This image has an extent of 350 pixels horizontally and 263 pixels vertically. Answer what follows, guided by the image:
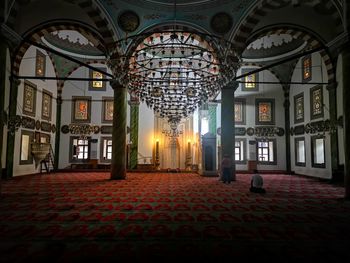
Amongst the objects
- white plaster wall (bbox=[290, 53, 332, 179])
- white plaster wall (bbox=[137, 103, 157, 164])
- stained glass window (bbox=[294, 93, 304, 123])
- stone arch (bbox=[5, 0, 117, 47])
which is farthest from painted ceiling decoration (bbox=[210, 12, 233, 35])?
white plaster wall (bbox=[137, 103, 157, 164])

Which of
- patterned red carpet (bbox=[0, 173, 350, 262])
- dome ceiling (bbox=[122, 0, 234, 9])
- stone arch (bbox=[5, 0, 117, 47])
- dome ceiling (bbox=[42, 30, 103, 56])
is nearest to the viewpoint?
patterned red carpet (bbox=[0, 173, 350, 262])

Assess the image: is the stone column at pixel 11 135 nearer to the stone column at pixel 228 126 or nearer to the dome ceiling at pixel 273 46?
the stone column at pixel 228 126

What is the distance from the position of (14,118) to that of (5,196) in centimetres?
450

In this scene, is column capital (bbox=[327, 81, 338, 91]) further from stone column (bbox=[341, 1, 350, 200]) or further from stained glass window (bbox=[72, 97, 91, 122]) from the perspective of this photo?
stained glass window (bbox=[72, 97, 91, 122])

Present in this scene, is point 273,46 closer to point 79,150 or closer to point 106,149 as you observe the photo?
point 106,149

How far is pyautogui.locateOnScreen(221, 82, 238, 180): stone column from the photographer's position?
25.9ft

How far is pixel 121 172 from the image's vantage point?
322 inches

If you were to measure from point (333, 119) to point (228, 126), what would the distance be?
363 cm

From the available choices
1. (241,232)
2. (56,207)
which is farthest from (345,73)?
(56,207)

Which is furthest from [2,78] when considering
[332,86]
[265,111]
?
[265,111]

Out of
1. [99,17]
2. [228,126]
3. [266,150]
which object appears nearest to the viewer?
[99,17]

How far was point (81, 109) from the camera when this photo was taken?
13.0m

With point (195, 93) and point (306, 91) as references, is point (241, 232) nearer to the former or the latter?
point (195, 93)

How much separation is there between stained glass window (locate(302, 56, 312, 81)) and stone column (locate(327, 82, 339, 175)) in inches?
82.7
